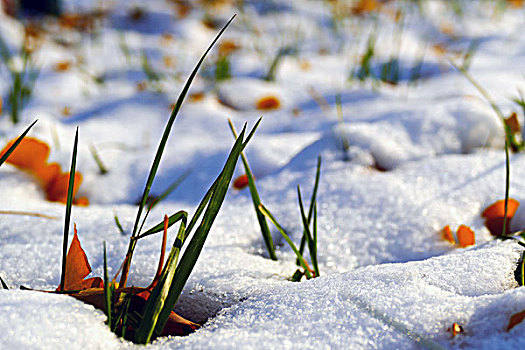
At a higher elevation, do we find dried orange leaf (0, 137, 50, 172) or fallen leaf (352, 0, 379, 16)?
fallen leaf (352, 0, 379, 16)

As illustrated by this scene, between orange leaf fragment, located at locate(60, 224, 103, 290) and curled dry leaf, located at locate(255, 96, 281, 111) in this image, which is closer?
orange leaf fragment, located at locate(60, 224, 103, 290)

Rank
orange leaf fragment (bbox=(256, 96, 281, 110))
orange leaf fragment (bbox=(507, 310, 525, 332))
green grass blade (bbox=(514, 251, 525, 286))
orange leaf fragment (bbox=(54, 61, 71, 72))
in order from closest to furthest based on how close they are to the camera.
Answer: orange leaf fragment (bbox=(507, 310, 525, 332))
green grass blade (bbox=(514, 251, 525, 286))
orange leaf fragment (bbox=(256, 96, 281, 110))
orange leaf fragment (bbox=(54, 61, 71, 72))

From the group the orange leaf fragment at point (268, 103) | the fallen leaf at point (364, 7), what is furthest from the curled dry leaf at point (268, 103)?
the fallen leaf at point (364, 7)

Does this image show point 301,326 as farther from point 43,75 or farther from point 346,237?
point 43,75

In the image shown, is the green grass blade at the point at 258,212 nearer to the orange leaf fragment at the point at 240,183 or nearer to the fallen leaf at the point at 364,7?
the orange leaf fragment at the point at 240,183

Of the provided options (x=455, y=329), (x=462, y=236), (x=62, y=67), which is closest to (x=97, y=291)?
(x=455, y=329)

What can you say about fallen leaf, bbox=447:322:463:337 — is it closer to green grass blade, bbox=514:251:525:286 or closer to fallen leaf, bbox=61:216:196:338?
green grass blade, bbox=514:251:525:286

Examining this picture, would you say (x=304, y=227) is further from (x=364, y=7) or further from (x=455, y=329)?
(x=364, y=7)

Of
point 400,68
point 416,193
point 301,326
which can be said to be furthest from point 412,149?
point 400,68

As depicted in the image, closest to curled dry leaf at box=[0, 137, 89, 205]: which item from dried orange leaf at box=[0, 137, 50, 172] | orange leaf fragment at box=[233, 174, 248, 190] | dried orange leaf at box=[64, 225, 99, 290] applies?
dried orange leaf at box=[0, 137, 50, 172]
